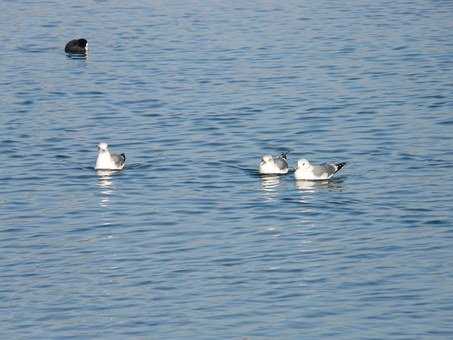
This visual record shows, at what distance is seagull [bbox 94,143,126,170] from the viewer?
109ft

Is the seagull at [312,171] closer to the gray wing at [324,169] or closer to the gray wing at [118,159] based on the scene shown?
the gray wing at [324,169]

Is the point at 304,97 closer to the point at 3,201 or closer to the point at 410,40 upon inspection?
the point at 410,40

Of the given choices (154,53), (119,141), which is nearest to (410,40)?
(154,53)

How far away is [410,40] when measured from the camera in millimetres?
53438

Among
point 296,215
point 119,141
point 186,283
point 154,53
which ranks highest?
point 154,53

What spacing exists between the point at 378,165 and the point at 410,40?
813 inches

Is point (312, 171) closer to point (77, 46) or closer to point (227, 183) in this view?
point (227, 183)

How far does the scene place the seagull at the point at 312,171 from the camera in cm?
3180

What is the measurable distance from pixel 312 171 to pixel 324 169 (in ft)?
1.07

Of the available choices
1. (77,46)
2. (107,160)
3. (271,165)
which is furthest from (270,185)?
(77,46)

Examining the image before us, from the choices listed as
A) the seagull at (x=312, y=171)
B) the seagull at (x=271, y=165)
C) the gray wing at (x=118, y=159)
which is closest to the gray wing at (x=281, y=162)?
the seagull at (x=271, y=165)

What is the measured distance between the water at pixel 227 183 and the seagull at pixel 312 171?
0.30m

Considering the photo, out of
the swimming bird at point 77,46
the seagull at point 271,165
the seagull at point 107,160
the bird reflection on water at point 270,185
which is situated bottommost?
the bird reflection on water at point 270,185

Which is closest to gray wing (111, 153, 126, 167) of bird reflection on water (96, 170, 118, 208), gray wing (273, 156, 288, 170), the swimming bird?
bird reflection on water (96, 170, 118, 208)
